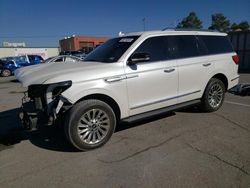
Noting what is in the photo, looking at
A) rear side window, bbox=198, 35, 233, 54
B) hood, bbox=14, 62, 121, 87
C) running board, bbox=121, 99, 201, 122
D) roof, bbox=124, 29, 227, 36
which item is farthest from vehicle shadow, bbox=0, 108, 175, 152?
rear side window, bbox=198, 35, 233, 54

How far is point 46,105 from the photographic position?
11.3 feet

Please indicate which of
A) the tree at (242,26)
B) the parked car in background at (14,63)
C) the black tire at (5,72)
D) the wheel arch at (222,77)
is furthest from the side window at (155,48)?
the tree at (242,26)

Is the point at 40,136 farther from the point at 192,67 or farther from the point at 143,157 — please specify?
the point at 192,67

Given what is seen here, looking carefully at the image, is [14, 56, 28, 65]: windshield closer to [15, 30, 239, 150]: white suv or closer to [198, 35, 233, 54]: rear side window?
[15, 30, 239, 150]: white suv

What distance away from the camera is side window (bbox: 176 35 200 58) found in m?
4.70

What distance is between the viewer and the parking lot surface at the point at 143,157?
9.39 feet

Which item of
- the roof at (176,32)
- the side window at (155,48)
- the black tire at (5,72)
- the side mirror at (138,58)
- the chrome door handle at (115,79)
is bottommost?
the black tire at (5,72)

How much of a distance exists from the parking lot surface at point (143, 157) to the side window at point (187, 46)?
4.67 feet

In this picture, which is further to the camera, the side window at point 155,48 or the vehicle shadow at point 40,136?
the side window at point 155,48

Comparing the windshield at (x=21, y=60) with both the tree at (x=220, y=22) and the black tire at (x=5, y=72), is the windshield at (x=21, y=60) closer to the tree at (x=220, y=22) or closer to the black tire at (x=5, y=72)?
the black tire at (x=5, y=72)

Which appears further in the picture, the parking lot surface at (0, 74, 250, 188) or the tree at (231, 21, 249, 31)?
the tree at (231, 21, 249, 31)

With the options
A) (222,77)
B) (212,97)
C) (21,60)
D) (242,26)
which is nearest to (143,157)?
(212,97)

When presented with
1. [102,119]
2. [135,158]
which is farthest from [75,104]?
[135,158]

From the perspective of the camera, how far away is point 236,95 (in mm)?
7402
